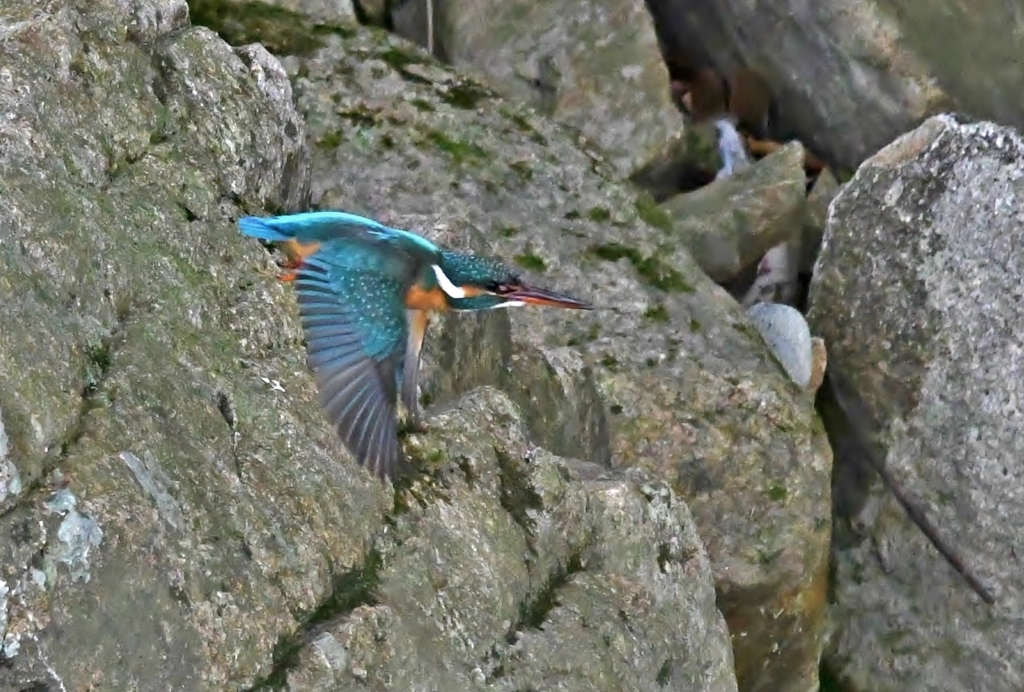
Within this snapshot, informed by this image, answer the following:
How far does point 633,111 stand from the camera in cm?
568

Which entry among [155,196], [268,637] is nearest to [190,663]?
[268,637]

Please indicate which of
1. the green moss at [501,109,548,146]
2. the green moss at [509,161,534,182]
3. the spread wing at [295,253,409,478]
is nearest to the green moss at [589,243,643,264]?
the green moss at [509,161,534,182]

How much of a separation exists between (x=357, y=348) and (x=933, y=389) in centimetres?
325

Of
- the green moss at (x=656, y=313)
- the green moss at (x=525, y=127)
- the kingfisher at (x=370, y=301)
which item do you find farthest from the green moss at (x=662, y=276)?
the kingfisher at (x=370, y=301)

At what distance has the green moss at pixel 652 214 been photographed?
4.94 meters

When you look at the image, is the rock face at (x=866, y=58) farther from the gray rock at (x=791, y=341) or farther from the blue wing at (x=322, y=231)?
the blue wing at (x=322, y=231)

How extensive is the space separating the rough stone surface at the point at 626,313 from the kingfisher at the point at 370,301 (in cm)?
133

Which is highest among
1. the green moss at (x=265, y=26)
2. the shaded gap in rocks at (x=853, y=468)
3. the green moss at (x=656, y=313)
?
the green moss at (x=265, y=26)

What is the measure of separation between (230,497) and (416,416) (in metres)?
0.65

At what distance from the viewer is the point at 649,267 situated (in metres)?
4.79

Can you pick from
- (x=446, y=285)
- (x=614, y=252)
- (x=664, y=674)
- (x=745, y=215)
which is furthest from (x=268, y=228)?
(x=745, y=215)

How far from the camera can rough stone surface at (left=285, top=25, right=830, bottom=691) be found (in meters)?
4.47

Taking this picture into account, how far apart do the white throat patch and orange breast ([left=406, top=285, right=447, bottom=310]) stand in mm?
13

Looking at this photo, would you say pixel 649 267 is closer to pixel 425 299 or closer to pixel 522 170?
pixel 522 170
